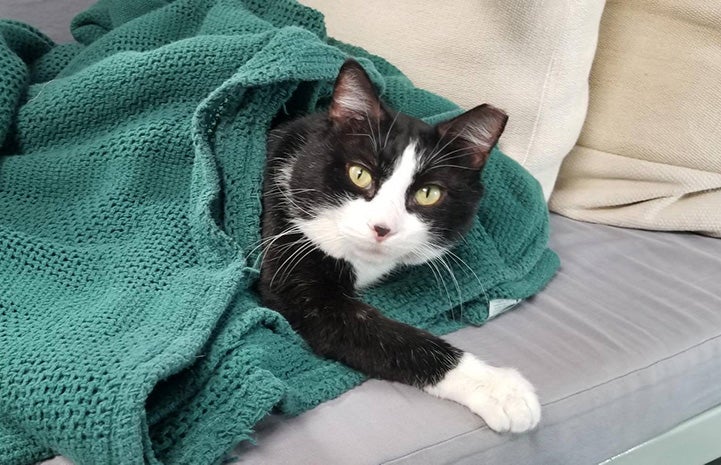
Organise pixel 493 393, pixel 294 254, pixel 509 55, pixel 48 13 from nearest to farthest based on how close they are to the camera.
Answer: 1. pixel 493 393
2. pixel 294 254
3. pixel 509 55
4. pixel 48 13

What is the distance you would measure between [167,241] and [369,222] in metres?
0.28

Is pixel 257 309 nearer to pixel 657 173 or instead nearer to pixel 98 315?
pixel 98 315

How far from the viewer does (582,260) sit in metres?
1.24

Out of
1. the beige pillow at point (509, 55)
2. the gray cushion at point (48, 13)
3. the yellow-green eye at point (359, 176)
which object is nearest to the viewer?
the yellow-green eye at point (359, 176)

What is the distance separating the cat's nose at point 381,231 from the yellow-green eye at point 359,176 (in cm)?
8

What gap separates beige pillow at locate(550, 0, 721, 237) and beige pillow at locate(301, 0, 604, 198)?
4.2 inches

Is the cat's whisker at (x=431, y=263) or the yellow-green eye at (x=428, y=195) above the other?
the yellow-green eye at (x=428, y=195)

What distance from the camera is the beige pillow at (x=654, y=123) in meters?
1.23

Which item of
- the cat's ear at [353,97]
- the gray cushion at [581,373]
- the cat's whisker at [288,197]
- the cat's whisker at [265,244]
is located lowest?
the gray cushion at [581,373]

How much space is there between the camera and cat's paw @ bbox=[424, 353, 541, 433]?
85cm

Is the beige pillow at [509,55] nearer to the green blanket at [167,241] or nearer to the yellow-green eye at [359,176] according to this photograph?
the green blanket at [167,241]

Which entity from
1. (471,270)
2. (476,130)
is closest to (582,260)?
(471,270)

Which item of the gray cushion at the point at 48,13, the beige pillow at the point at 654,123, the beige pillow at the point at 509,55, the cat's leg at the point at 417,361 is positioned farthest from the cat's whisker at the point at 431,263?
the gray cushion at the point at 48,13

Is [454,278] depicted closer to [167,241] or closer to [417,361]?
[417,361]
